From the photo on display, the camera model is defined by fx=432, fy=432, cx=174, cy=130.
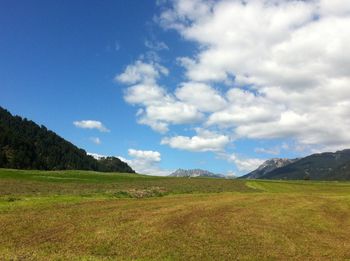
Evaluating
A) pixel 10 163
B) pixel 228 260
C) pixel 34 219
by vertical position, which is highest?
pixel 10 163

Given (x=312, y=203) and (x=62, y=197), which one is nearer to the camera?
(x=62, y=197)

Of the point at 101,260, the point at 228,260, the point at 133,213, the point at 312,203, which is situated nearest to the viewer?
the point at 101,260

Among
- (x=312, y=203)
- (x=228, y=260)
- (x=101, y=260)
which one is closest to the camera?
(x=101, y=260)

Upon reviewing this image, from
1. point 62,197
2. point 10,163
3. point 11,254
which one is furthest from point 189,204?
point 10,163

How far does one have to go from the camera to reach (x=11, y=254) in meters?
22.6

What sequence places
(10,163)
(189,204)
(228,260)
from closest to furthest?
(228,260) → (189,204) → (10,163)

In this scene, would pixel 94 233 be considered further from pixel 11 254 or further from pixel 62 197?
pixel 62 197

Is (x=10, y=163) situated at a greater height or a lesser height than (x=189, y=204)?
greater

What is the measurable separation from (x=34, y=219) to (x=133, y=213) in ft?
30.0

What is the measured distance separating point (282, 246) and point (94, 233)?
42.1 feet

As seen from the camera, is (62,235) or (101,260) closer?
(101,260)

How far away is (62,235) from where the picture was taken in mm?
28844

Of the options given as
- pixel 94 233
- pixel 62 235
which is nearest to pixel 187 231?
pixel 94 233

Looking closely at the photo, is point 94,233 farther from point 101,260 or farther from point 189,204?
point 189,204
